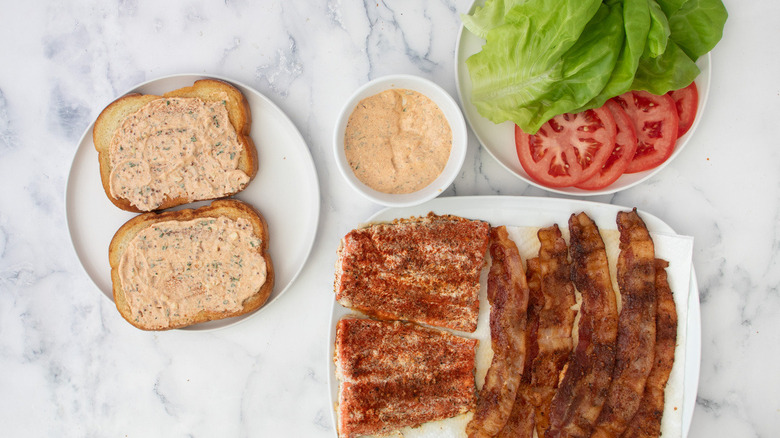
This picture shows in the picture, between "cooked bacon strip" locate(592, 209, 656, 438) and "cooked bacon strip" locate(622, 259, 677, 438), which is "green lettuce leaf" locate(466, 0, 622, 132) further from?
"cooked bacon strip" locate(622, 259, 677, 438)

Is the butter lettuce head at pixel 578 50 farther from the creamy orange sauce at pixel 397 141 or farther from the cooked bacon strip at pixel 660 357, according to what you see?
the cooked bacon strip at pixel 660 357

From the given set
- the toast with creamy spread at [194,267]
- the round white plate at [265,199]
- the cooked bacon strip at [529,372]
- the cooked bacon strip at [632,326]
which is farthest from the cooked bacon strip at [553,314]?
the toast with creamy spread at [194,267]

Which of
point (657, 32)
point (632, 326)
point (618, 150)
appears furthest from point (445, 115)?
point (632, 326)

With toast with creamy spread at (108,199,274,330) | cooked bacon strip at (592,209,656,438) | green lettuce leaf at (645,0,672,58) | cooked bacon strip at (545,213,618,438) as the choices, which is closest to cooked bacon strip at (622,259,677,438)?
cooked bacon strip at (592,209,656,438)

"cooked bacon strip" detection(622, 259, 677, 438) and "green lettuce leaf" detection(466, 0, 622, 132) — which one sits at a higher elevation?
"green lettuce leaf" detection(466, 0, 622, 132)

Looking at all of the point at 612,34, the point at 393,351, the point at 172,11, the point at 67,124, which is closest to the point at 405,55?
the point at 612,34

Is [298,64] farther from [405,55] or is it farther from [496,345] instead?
[496,345]

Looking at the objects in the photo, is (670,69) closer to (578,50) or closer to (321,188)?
(578,50)
